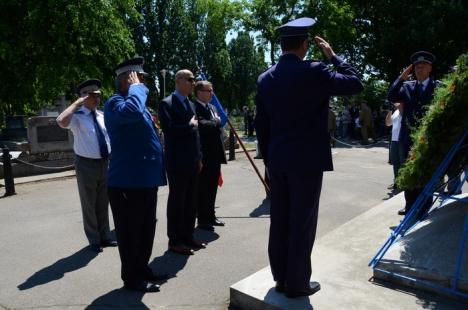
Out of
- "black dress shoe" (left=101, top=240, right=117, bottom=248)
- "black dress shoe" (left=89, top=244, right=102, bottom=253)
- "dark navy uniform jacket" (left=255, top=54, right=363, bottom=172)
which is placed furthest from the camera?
"black dress shoe" (left=101, top=240, right=117, bottom=248)

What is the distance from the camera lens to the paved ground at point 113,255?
3979mm

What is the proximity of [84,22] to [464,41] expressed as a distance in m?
18.7

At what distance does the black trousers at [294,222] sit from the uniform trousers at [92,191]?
2666 mm

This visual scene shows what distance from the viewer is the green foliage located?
3551 millimetres

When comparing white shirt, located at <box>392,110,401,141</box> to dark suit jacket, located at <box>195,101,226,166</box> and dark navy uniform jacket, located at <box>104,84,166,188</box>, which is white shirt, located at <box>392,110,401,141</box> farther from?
dark navy uniform jacket, located at <box>104,84,166,188</box>

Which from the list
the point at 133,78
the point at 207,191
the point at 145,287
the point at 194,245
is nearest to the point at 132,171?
the point at 133,78

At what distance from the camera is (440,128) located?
3.75 meters

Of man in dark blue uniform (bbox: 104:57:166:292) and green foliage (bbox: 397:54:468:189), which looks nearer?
green foliage (bbox: 397:54:468:189)

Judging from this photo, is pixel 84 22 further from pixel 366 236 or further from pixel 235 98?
pixel 235 98

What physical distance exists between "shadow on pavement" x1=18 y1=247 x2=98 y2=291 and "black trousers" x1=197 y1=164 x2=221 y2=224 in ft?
5.25

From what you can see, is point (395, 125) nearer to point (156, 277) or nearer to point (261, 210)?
point (261, 210)

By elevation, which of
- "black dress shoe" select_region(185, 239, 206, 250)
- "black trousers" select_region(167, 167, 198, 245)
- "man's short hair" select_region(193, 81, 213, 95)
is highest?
"man's short hair" select_region(193, 81, 213, 95)

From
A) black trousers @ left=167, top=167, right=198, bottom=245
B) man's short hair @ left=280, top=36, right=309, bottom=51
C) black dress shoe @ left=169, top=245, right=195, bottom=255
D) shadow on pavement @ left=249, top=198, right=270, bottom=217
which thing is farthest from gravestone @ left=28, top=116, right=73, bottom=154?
man's short hair @ left=280, top=36, right=309, bottom=51

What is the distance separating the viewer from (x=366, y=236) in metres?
4.90
